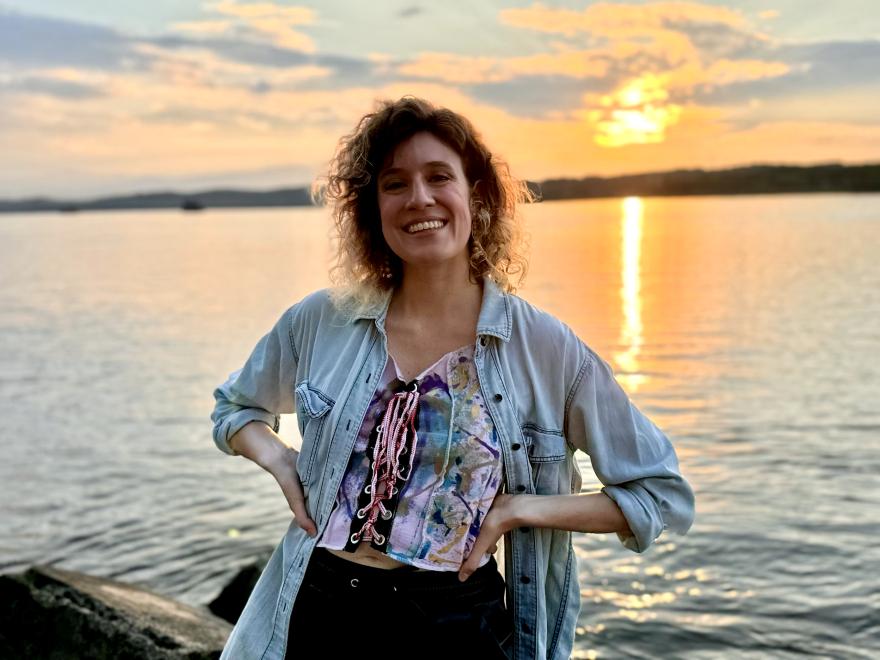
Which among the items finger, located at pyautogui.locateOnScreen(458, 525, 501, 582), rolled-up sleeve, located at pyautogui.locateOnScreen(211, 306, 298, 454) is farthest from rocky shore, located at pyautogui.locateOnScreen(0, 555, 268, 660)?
finger, located at pyautogui.locateOnScreen(458, 525, 501, 582)

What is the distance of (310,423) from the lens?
8.80 ft

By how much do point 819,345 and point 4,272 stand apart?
122 feet

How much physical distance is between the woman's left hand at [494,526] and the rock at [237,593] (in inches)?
158

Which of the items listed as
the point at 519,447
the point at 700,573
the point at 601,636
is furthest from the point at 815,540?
the point at 519,447

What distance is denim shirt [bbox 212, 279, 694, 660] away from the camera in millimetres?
2498

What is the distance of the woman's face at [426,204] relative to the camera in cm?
271

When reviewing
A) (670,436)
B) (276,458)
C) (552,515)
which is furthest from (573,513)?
(670,436)

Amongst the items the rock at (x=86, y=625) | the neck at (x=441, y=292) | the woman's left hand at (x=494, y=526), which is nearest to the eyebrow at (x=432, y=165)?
the neck at (x=441, y=292)

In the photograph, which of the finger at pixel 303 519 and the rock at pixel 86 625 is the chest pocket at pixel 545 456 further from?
the rock at pixel 86 625

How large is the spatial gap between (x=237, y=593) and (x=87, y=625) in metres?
2.11

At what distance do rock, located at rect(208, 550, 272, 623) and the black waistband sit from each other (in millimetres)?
3788

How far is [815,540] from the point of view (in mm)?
7719

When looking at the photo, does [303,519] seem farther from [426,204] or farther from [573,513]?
[426,204]

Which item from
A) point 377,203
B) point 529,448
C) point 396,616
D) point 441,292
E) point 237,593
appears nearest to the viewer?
point 396,616
